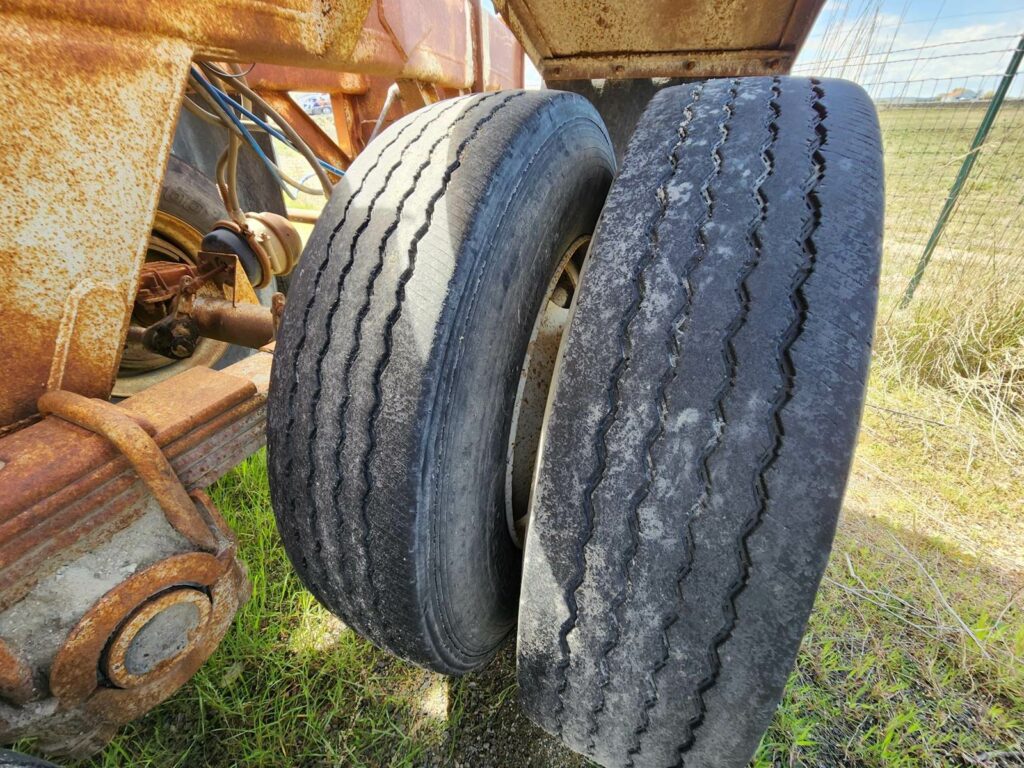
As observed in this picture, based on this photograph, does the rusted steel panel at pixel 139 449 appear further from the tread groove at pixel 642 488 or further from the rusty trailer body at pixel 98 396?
the tread groove at pixel 642 488

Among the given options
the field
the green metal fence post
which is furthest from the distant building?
the field

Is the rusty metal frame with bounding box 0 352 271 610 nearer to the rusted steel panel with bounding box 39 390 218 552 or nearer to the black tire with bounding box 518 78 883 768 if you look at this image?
the rusted steel panel with bounding box 39 390 218 552

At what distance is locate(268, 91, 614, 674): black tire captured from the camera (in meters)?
0.94

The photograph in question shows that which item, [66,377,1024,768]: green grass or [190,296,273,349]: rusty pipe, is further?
[190,296,273,349]: rusty pipe

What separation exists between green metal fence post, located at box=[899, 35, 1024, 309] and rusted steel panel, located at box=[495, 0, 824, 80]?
2250 millimetres

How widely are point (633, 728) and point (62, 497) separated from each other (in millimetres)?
1002

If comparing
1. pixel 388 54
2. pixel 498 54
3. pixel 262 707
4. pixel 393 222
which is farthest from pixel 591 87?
pixel 262 707

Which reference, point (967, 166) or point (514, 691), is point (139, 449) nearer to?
point (514, 691)

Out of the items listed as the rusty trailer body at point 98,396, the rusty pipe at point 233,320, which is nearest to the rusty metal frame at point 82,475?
the rusty trailer body at point 98,396

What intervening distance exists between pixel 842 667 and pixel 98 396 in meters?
1.94

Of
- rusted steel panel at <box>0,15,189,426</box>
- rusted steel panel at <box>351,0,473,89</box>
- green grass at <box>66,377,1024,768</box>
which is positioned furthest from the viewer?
rusted steel panel at <box>351,0,473,89</box>

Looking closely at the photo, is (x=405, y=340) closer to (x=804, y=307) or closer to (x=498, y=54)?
(x=804, y=307)

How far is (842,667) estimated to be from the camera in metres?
1.52

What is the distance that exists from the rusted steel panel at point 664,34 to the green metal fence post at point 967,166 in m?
2.25
